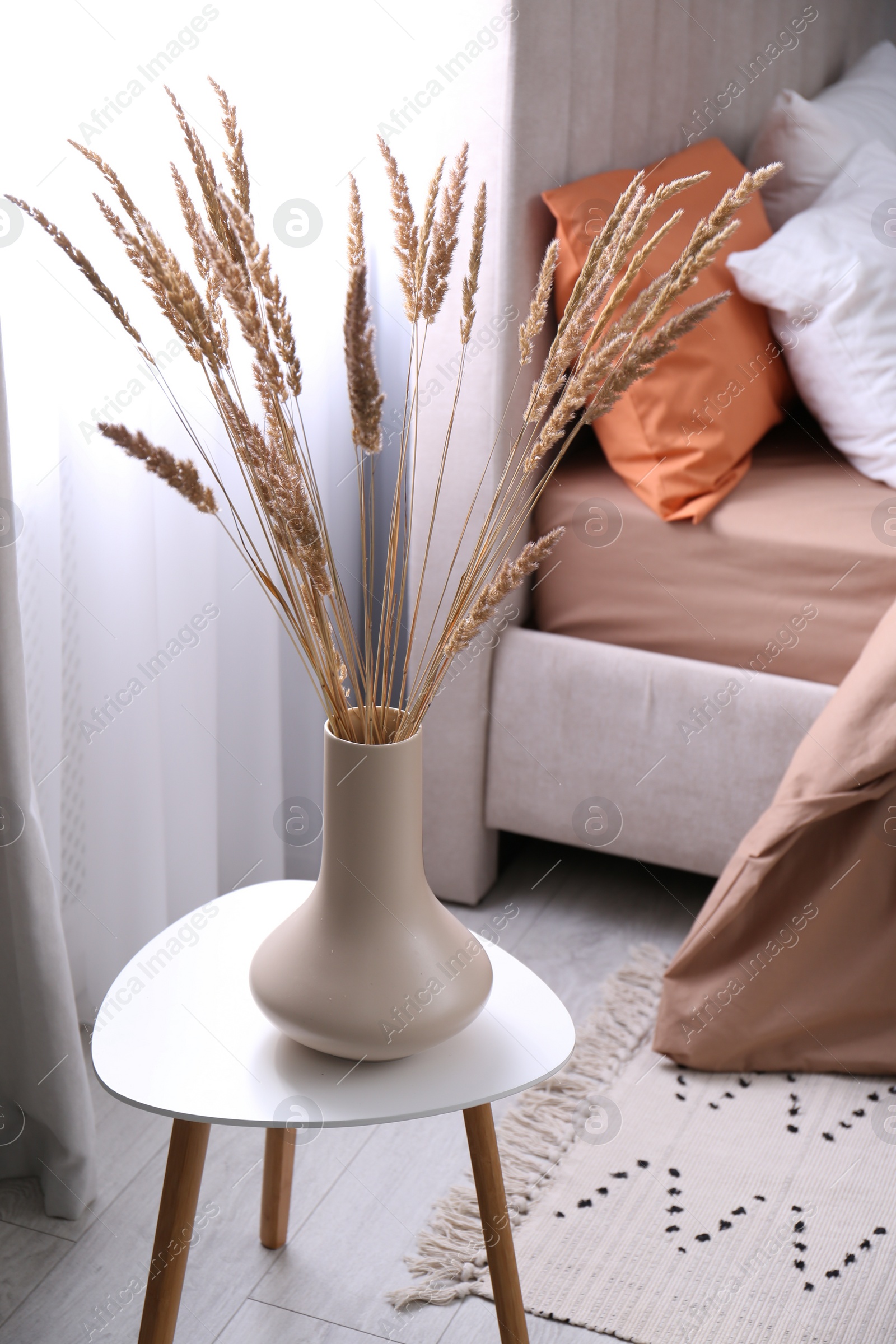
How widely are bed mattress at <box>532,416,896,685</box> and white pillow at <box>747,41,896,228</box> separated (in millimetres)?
641

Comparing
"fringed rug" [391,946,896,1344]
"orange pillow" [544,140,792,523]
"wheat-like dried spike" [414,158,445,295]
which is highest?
"wheat-like dried spike" [414,158,445,295]

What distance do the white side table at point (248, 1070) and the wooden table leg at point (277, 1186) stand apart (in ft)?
0.83

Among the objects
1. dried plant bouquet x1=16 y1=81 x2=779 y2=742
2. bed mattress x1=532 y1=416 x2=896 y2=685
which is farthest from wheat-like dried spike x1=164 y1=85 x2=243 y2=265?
bed mattress x1=532 y1=416 x2=896 y2=685

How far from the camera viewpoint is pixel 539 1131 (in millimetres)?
1426

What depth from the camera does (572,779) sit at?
182cm

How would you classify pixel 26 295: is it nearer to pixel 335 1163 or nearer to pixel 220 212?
pixel 220 212

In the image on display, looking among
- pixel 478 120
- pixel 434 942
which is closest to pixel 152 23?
pixel 478 120

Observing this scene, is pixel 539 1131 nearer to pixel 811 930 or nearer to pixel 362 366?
pixel 811 930

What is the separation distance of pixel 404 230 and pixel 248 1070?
0.62 metres

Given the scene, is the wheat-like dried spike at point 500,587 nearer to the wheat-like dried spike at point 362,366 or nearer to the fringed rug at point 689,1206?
the wheat-like dried spike at point 362,366

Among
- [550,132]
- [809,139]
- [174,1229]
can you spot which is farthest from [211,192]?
[809,139]

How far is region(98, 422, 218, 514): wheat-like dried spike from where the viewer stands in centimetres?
72

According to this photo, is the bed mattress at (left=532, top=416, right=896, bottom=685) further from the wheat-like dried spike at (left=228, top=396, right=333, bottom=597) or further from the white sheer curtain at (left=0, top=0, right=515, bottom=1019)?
the wheat-like dried spike at (left=228, top=396, right=333, bottom=597)

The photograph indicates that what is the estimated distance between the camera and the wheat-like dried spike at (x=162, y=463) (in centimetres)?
72
